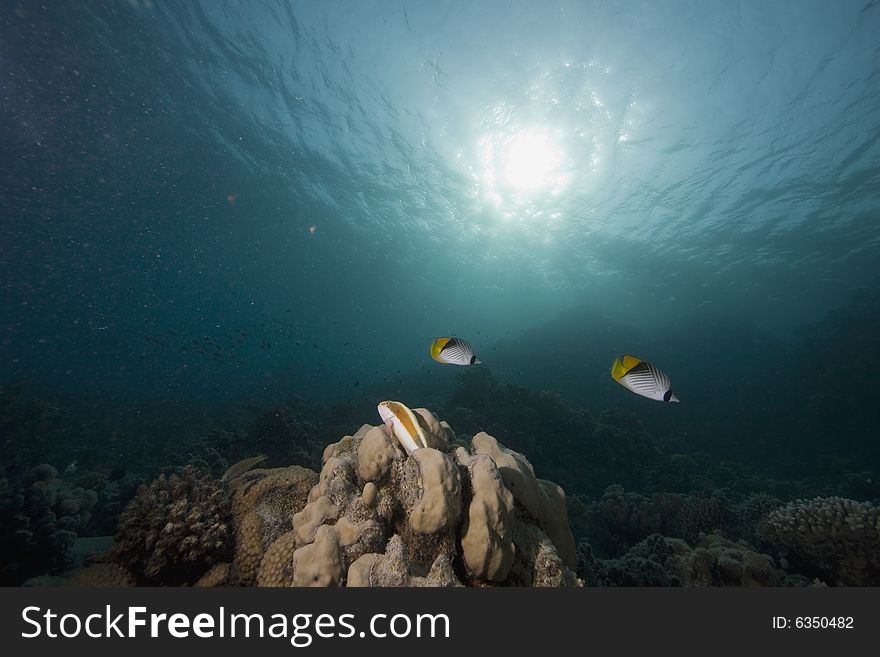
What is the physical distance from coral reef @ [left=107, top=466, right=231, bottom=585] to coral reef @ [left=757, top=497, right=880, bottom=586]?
843 centimetres

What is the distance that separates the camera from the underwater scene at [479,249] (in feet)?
10.5

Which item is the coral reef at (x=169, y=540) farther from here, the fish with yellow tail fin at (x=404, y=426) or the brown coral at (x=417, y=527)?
the fish with yellow tail fin at (x=404, y=426)

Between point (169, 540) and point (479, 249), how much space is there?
39.6m

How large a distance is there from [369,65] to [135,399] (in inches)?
1322

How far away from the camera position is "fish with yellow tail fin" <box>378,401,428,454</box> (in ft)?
9.24

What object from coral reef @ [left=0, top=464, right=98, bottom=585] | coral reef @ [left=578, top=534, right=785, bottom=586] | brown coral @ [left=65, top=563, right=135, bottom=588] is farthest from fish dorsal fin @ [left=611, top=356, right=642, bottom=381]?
coral reef @ [left=0, top=464, right=98, bottom=585]

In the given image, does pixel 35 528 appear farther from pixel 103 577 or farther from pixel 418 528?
pixel 418 528

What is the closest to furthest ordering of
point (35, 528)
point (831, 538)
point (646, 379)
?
point (646, 379) → point (35, 528) → point (831, 538)

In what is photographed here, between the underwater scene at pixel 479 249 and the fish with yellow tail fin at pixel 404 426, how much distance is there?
0.03 metres

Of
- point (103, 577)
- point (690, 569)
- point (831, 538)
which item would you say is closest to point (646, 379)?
point (690, 569)

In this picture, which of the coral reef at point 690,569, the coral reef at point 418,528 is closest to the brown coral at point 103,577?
the coral reef at point 418,528

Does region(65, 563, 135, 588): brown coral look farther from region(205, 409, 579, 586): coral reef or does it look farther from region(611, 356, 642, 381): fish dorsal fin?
region(611, 356, 642, 381): fish dorsal fin

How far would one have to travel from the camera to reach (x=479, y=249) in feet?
132

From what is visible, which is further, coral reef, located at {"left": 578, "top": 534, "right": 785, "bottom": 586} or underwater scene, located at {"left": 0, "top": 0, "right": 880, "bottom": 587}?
coral reef, located at {"left": 578, "top": 534, "right": 785, "bottom": 586}
